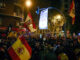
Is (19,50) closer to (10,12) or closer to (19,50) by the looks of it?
(19,50)

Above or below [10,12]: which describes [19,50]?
below

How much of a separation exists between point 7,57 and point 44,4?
129 feet

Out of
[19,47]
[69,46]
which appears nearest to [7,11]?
[69,46]

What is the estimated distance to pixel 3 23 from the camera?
30328 mm

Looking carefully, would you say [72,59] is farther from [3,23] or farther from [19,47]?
[3,23]

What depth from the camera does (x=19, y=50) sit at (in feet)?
17.1

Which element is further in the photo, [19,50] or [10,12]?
[10,12]

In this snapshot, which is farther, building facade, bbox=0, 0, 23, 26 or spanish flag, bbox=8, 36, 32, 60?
building facade, bbox=0, 0, 23, 26

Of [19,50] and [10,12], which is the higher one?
[10,12]

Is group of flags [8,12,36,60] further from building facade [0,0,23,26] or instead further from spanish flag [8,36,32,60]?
building facade [0,0,23,26]

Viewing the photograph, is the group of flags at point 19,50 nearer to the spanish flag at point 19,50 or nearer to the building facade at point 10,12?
the spanish flag at point 19,50

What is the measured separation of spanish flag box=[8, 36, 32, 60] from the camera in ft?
16.6

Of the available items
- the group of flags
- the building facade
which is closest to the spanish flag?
the group of flags

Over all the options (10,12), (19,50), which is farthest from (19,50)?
(10,12)
